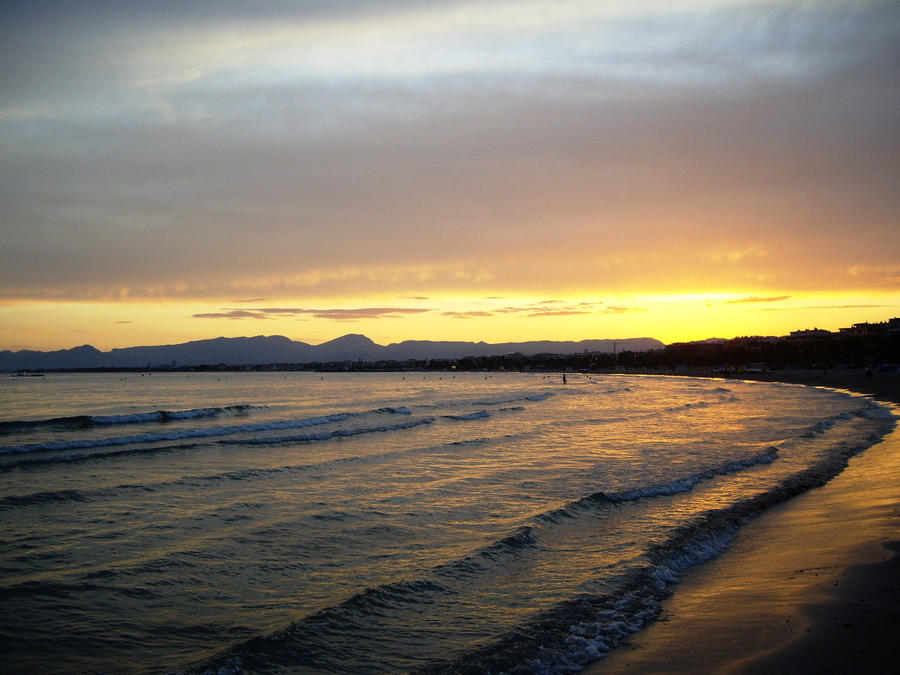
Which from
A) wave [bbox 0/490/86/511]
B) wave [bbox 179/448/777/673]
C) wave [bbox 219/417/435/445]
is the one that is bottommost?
wave [bbox 219/417/435/445]

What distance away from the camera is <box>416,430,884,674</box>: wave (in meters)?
6.50

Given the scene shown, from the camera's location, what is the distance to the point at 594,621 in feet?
24.9

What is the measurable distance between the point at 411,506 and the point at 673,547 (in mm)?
6022

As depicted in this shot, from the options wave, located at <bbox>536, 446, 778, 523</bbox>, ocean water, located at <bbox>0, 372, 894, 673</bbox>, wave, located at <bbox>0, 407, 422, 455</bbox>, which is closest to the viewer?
ocean water, located at <bbox>0, 372, 894, 673</bbox>

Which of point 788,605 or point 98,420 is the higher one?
point 788,605

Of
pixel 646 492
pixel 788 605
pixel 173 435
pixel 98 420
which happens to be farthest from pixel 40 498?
pixel 98 420

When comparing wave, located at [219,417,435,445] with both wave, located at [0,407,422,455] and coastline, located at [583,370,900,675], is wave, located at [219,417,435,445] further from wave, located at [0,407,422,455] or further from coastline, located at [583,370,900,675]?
coastline, located at [583,370,900,675]

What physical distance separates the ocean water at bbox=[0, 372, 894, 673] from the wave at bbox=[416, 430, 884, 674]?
31 mm

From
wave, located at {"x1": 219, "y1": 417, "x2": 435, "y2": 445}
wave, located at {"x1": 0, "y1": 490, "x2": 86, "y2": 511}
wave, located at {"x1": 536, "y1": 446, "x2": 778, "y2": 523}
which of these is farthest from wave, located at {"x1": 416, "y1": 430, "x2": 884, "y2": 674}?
wave, located at {"x1": 219, "y1": 417, "x2": 435, "y2": 445}

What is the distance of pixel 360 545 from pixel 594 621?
4900 mm

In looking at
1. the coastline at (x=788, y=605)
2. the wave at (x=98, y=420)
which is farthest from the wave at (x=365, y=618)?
the wave at (x=98, y=420)

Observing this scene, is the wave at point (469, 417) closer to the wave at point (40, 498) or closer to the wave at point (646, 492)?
the wave at point (646, 492)

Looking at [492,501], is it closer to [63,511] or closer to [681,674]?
[681,674]

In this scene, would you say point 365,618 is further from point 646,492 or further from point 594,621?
point 646,492
